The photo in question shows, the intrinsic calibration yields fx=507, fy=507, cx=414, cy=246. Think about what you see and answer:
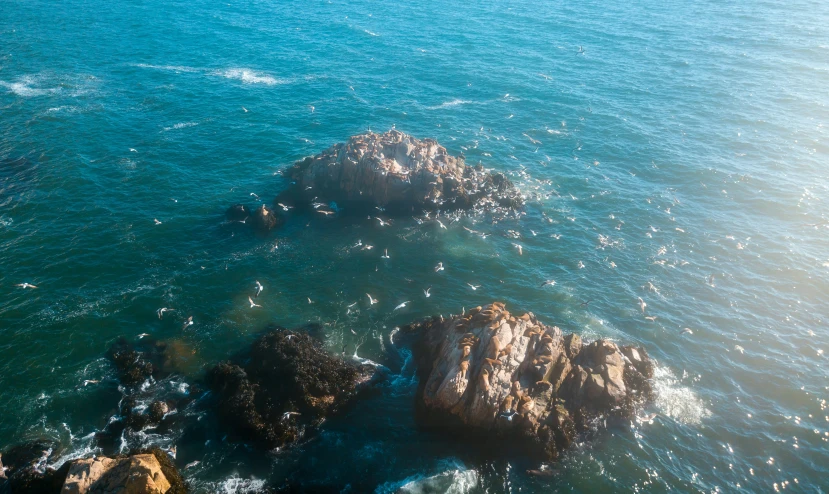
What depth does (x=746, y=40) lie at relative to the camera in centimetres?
14412

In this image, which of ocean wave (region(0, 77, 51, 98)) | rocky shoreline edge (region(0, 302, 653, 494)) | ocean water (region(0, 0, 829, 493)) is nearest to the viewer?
rocky shoreline edge (region(0, 302, 653, 494))

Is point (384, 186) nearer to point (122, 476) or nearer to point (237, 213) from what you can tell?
point (237, 213)

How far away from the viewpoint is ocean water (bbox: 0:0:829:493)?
48.8 m

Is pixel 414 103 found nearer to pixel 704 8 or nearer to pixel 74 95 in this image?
pixel 74 95

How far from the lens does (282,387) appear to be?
51781 mm

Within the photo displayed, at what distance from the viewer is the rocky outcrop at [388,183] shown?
81.1m

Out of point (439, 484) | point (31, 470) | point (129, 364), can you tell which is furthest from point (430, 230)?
point (31, 470)

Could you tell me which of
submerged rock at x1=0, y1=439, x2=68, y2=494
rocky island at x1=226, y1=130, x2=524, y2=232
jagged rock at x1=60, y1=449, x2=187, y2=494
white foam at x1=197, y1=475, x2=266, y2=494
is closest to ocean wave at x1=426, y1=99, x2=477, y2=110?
rocky island at x1=226, y1=130, x2=524, y2=232

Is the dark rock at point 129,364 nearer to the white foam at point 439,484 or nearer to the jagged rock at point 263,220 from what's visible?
the jagged rock at point 263,220

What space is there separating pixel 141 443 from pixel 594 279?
5730 cm

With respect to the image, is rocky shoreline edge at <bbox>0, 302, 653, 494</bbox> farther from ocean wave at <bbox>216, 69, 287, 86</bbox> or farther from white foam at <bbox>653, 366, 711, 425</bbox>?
ocean wave at <bbox>216, 69, 287, 86</bbox>

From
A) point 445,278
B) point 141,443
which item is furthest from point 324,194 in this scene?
point 141,443

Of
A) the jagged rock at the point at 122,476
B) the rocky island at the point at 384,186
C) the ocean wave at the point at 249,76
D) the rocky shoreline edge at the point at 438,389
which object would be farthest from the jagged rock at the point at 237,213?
the ocean wave at the point at 249,76

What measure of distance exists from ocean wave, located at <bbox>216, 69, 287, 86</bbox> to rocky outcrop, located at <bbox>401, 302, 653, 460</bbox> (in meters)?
89.7
